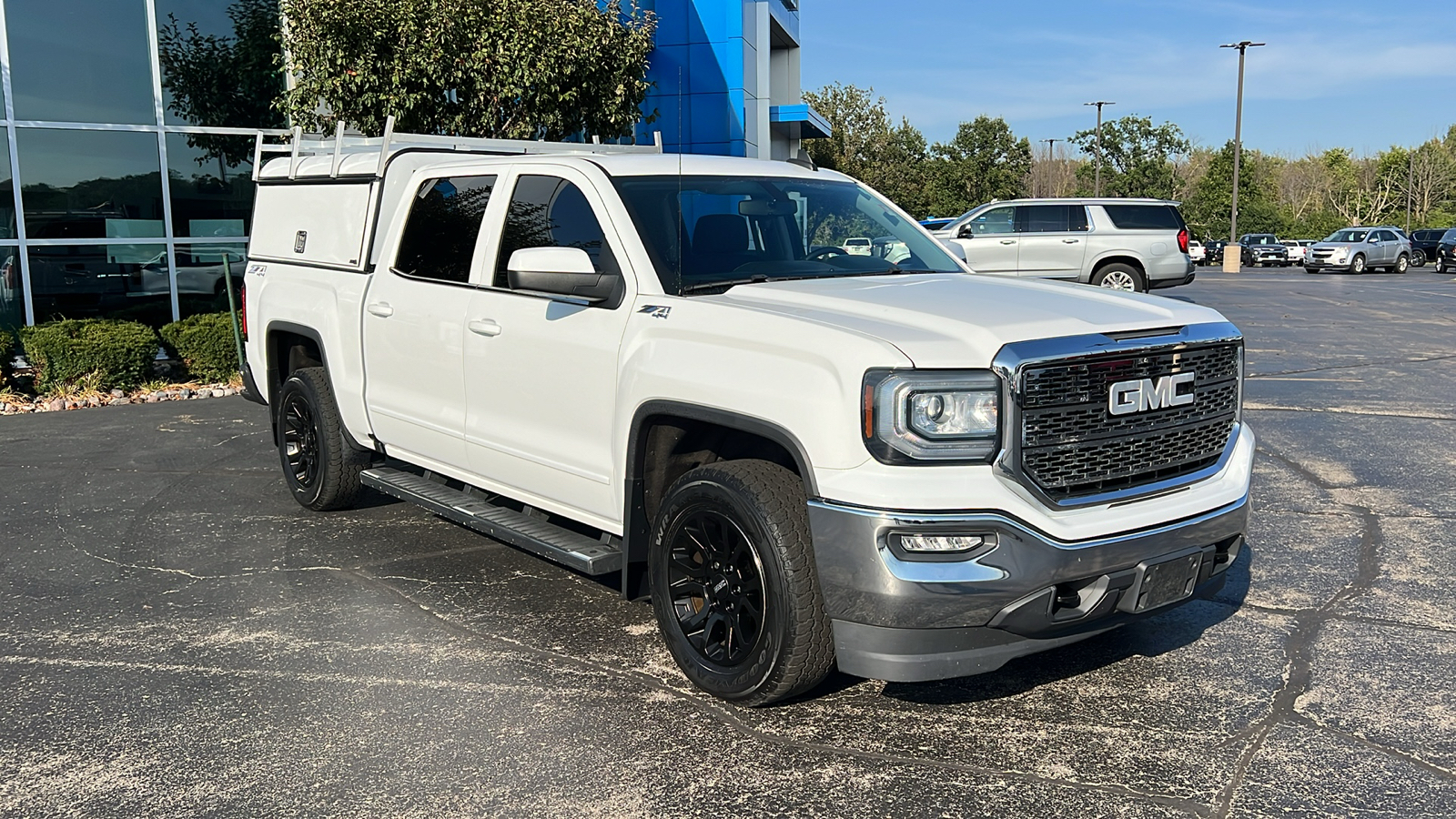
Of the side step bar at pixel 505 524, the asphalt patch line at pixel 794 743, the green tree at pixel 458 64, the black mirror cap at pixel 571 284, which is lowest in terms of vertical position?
the asphalt patch line at pixel 794 743

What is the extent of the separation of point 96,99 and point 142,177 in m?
1.00

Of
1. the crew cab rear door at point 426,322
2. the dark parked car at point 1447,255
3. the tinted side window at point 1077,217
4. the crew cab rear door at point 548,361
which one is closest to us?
the crew cab rear door at point 548,361

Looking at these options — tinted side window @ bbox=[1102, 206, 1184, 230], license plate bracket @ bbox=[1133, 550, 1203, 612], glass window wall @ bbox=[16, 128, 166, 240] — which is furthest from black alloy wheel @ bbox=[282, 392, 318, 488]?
tinted side window @ bbox=[1102, 206, 1184, 230]

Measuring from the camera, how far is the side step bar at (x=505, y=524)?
4.70 m

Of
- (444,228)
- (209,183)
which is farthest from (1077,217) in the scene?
(444,228)

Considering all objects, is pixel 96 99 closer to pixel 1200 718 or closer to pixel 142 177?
pixel 142 177

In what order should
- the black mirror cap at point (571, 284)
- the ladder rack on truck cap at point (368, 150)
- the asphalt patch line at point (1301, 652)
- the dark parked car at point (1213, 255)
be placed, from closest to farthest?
the asphalt patch line at point (1301, 652) → the black mirror cap at point (571, 284) → the ladder rack on truck cap at point (368, 150) → the dark parked car at point (1213, 255)

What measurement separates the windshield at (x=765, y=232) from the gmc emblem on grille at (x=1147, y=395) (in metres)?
1.43

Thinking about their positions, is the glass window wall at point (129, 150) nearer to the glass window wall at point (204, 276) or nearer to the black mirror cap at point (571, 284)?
the glass window wall at point (204, 276)

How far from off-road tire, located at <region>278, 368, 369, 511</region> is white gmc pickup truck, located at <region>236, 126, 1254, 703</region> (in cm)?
65

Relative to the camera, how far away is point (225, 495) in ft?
25.3

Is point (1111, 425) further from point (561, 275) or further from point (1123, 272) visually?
point (1123, 272)

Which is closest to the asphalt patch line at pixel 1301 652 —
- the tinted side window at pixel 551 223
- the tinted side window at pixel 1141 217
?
the tinted side window at pixel 551 223

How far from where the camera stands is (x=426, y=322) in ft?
18.7
